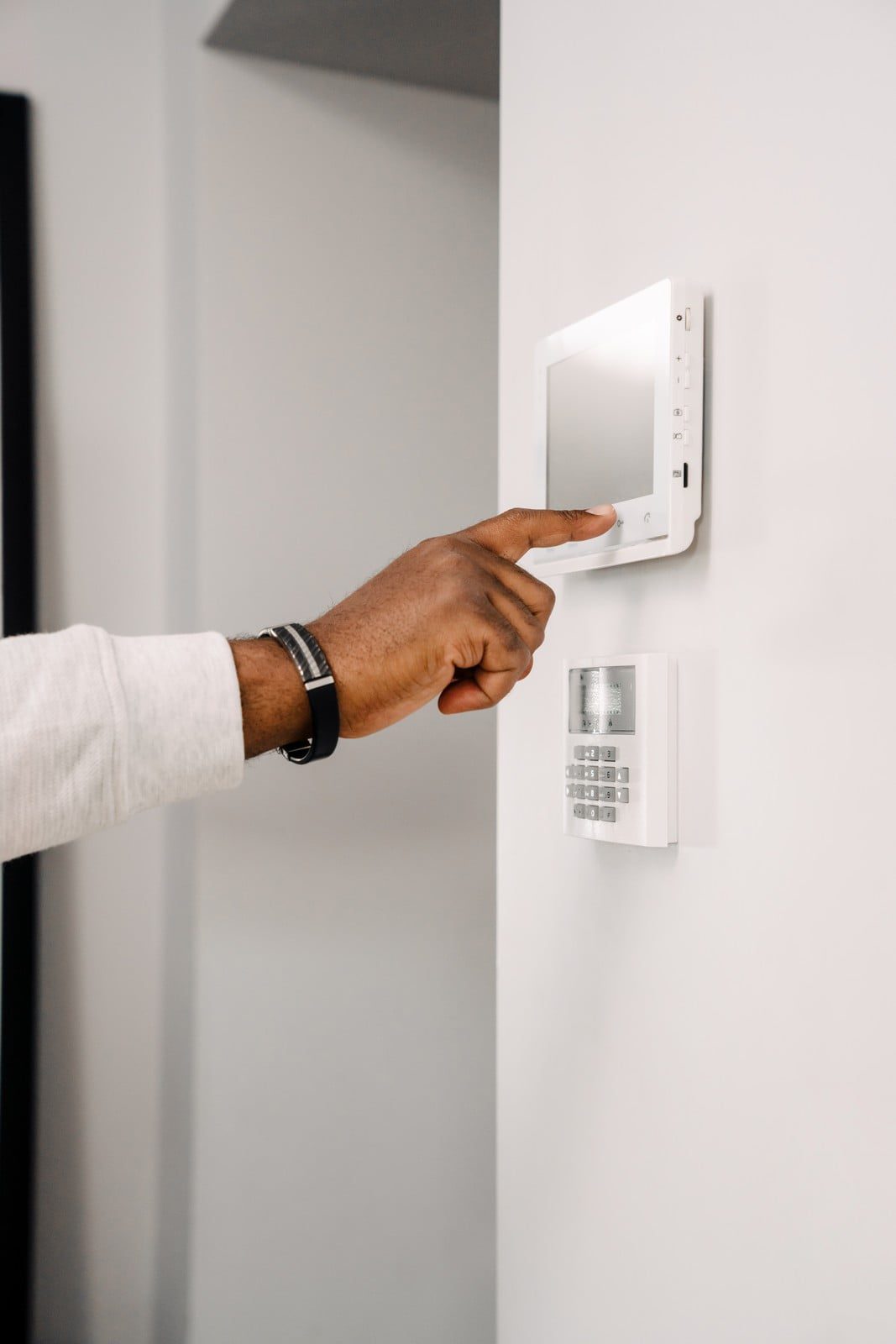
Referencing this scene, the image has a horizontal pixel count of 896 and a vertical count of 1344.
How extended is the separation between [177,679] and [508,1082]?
1.54 feet

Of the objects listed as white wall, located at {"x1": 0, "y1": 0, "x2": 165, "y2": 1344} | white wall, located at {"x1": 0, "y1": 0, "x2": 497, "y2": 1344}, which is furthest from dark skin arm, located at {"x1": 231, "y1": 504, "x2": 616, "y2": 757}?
white wall, located at {"x1": 0, "y1": 0, "x2": 165, "y2": 1344}

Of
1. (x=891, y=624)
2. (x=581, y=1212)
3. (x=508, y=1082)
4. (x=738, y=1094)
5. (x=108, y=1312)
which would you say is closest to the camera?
(x=891, y=624)

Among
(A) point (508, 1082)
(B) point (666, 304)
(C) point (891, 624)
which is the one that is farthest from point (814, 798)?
(A) point (508, 1082)

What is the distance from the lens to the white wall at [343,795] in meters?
1.55

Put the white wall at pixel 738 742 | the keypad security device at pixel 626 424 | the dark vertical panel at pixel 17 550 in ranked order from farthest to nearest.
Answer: the dark vertical panel at pixel 17 550 < the keypad security device at pixel 626 424 < the white wall at pixel 738 742

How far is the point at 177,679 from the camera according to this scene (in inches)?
23.6

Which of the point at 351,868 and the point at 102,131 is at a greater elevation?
the point at 102,131

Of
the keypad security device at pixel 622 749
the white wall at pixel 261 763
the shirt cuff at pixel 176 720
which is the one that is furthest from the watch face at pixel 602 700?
the white wall at pixel 261 763

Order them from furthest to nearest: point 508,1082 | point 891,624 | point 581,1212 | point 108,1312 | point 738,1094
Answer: point 108,1312 → point 508,1082 → point 581,1212 → point 738,1094 → point 891,624

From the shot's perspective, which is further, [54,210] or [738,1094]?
[54,210]

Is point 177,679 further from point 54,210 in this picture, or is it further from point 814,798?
point 54,210

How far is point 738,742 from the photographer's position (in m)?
0.62

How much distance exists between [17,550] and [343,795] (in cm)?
56

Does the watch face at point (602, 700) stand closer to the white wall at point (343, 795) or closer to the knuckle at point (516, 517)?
the knuckle at point (516, 517)
